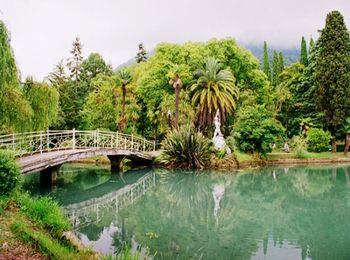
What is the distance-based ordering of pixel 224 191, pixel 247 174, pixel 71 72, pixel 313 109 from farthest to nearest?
1. pixel 71 72
2. pixel 313 109
3. pixel 247 174
4. pixel 224 191

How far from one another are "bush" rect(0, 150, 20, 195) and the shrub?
1598cm

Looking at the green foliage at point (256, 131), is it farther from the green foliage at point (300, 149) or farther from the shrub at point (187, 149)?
the shrub at point (187, 149)

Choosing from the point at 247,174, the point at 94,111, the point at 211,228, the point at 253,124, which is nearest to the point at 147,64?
the point at 94,111

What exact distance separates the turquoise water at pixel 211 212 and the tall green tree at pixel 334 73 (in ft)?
32.4

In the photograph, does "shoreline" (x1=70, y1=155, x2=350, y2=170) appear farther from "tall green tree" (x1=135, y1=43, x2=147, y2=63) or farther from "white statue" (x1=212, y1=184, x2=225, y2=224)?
"tall green tree" (x1=135, y1=43, x2=147, y2=63)

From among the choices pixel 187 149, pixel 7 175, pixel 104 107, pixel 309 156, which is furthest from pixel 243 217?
pixel 104 107

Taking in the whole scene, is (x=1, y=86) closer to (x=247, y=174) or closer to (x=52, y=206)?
(x=52, y=206)

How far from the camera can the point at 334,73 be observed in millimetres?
33062

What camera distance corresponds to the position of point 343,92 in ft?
108

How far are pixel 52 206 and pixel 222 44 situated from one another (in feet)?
88.4

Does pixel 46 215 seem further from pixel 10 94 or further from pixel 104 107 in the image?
pixel 104 107

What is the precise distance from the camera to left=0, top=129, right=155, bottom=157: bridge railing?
1552 centimetres

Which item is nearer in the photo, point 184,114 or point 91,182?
point 91,182

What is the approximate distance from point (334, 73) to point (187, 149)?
15409 mm
